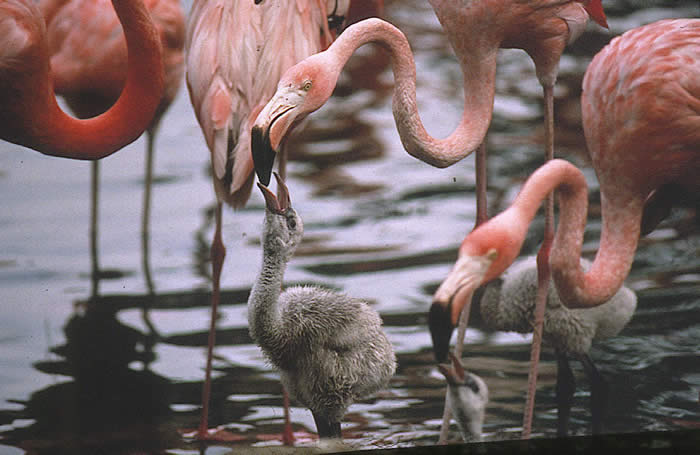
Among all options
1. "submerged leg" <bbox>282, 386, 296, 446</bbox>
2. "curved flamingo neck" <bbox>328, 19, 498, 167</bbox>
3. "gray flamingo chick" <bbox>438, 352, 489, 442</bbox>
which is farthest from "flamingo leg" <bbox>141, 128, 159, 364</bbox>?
"gray flamingo chick" <bbox>438, 352, 489, 442</bbox>

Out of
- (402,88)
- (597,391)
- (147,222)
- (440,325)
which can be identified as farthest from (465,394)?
(147,222)

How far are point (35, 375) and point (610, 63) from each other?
2578 millimetres

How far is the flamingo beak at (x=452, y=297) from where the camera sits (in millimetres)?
2598

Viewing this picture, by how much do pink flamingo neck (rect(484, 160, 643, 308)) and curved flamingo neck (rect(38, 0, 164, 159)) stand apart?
1498 mm

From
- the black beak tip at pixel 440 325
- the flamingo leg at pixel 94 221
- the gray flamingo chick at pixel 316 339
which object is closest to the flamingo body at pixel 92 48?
the flamingo leg at pixel 94 221

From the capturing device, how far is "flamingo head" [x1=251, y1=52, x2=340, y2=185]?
118 inches

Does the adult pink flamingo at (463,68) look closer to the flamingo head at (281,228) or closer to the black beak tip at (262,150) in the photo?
the black beak tip at (262,150)

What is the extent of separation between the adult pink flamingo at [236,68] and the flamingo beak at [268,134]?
2.12 ft

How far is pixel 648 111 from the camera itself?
11.7 feet

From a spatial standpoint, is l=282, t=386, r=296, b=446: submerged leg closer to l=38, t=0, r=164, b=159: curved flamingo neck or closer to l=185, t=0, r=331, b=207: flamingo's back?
l=185, t=0, r=331, b=207: flamingo's back

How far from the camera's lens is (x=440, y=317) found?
2.60 m

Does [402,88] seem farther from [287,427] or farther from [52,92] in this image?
[287,427]

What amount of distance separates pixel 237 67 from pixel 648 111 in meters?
1.41

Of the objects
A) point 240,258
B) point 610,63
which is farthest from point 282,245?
point 240,258
